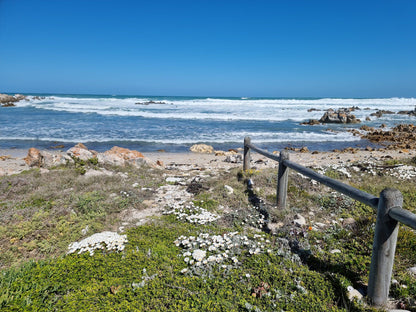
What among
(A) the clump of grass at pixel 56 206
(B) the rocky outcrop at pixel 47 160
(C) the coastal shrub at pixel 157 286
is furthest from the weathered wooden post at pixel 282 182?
(B) the rocky outcrop at pixel 47 160

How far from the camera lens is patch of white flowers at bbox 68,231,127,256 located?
12.4 feet

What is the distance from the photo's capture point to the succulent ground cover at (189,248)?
9.36ft

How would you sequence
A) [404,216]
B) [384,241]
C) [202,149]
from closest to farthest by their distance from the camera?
[404,216], [384,241], [202,149]

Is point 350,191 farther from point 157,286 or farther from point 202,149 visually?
point 202,149

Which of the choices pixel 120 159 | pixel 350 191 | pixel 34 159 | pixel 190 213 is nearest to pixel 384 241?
pixel 350 191

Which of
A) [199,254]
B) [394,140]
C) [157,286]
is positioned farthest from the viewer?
[394,140]

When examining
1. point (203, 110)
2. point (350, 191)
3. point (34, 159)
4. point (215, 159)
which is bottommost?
point (215, 159)

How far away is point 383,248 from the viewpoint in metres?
2.75

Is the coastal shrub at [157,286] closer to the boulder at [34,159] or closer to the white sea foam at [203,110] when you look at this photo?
the boulder at [34,159]

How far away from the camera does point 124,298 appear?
284cm

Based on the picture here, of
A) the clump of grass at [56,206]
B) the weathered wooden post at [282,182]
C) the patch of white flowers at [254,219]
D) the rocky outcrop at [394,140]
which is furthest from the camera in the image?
the rocky outcrop at [394,140]

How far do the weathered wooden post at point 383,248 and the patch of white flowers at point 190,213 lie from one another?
2.70 meters

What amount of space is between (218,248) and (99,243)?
75.0 inches

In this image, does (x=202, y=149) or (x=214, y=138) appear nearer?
(x=202, y=149)
